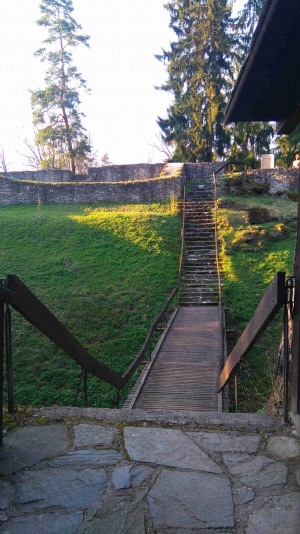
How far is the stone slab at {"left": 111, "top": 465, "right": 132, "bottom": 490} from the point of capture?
6.91 feet

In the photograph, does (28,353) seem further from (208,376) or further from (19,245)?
(19,245)

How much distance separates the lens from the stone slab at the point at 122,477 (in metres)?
2.11

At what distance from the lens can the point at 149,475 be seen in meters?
2.19

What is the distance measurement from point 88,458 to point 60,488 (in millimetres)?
285

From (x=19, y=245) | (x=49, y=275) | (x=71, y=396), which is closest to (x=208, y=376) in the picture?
(x=71, y=396)

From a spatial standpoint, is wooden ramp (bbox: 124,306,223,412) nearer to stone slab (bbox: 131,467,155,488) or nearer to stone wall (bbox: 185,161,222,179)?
stone slab (bbox: 131,467,155,488)

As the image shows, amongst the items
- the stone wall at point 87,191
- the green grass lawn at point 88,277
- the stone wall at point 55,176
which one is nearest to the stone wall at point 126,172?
the stone wall at point 55,176

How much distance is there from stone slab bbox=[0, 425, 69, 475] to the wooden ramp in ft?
9.99

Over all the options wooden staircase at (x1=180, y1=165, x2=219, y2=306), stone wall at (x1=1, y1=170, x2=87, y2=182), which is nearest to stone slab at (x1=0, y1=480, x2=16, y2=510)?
wooden staircase at (x1=180, y1=165, x2=219, y2=306)

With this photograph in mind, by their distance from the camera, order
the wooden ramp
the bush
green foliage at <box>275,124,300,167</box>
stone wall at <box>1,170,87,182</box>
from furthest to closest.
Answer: stone wall at <box>1,170,87,182</box> → green foliage at <box>275,124,300,167</box> → the bush → the wooden ramp

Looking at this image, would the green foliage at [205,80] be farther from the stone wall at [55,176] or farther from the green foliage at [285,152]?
the stone wall at [55,176]

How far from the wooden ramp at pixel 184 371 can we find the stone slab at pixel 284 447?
9.47ft

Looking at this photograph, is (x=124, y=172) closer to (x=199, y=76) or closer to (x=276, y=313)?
(x=199, y=76)

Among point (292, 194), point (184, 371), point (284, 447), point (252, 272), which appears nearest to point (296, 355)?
point (284, 447)
